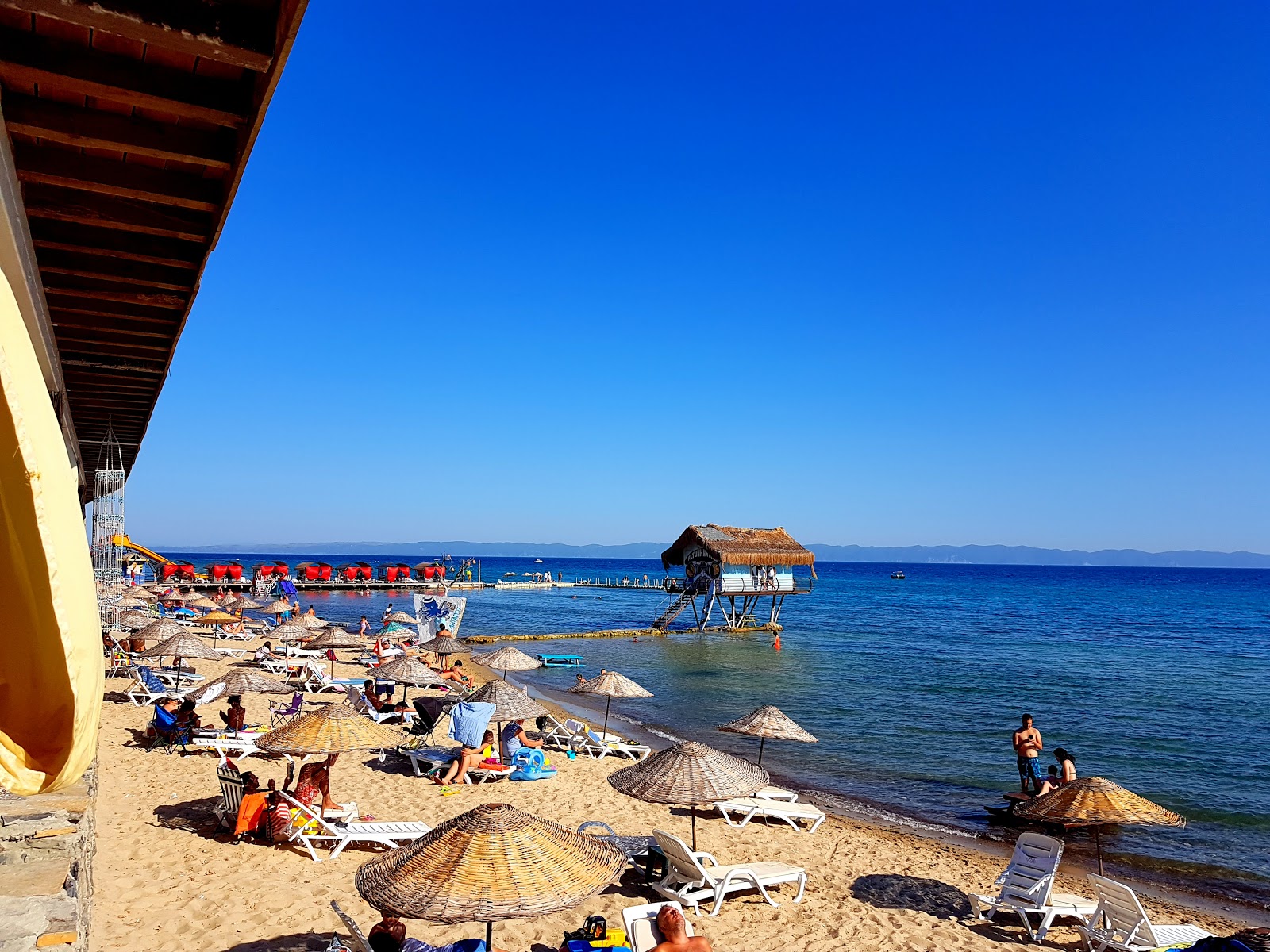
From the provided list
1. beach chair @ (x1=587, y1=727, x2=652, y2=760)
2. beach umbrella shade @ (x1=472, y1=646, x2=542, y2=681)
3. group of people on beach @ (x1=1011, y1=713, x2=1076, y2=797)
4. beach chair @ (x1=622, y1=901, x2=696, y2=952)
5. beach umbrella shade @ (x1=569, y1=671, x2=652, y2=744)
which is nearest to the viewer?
beach chair @ (x1=622, y1=901, x2=696, y2=952)

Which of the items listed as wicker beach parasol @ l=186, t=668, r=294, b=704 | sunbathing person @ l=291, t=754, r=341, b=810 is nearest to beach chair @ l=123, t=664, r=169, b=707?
wicker beach parasol @ l=186, t=668, r=294, b=704

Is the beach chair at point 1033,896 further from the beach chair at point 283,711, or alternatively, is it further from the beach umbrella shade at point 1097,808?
the beach chair at point 283,711

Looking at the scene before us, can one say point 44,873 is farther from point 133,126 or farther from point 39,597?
point 39,597

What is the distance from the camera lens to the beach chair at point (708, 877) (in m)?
8.31

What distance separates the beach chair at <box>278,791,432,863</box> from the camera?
9023 mm

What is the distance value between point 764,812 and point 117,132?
11499 mm

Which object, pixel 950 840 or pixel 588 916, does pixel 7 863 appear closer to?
pixel 588 916

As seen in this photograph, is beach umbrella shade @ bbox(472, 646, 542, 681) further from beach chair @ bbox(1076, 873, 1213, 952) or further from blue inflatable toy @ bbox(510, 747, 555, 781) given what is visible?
beach chair @ bbox(1076, 873, 1213, 952)

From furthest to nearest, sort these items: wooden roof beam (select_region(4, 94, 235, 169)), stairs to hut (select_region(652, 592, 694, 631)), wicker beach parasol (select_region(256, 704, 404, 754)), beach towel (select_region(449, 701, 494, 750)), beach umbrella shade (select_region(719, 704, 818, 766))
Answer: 1. stairs to hut (select_region(652, 592, 694, 631))
2. beach towel (select_region(449, 701, 494, 750))
3. beach umbrella shade (select_region(719, 704, 818, 766))
4. wicker beach parasol (select_region(256, 704, 404, 754))
5. wooden roof beam (select_region(4, 94, 235, 169))

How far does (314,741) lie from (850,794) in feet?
32.7

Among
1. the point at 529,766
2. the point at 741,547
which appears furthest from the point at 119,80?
the point at 741,547

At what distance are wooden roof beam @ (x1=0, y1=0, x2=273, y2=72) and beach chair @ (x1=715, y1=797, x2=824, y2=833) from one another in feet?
37.0

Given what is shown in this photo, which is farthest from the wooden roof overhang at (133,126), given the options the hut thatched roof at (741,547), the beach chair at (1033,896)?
the hut thatched roof at (741,547)

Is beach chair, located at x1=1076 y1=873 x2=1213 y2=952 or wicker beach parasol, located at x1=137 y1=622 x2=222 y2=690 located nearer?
beach chair, located at x1=1076 y1=873 x2=1213 y2=952
